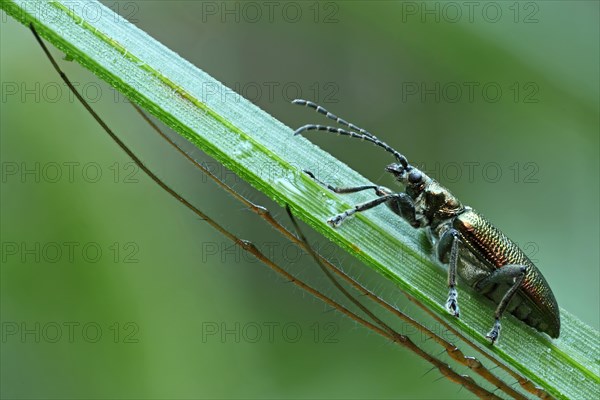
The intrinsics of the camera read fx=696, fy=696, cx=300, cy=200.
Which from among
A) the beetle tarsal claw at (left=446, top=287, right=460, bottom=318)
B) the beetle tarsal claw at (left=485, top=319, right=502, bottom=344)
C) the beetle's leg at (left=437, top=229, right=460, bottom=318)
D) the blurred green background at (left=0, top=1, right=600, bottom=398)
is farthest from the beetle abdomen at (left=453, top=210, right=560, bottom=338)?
the blurred green background at (left=0, top=1, right=600, bottom=398)

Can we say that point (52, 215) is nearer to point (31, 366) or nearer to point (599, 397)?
point (31, 366)

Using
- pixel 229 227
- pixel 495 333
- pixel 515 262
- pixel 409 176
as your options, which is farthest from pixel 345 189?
pixel 229 227

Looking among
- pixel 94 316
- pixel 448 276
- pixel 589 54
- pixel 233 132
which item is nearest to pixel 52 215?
pixel 94 316

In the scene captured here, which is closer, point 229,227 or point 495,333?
point 495,333

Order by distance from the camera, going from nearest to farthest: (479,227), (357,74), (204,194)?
(479,227)
(204,194)
(357,74)

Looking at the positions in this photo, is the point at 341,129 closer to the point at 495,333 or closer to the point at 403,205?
the point at 403,205

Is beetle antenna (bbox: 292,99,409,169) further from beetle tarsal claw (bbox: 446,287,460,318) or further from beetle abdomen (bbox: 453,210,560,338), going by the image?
beetle tarsal claw (bbox: 446,287,460,318)

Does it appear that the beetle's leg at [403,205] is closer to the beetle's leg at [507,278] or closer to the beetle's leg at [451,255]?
the beetle's leg at [451,255]
